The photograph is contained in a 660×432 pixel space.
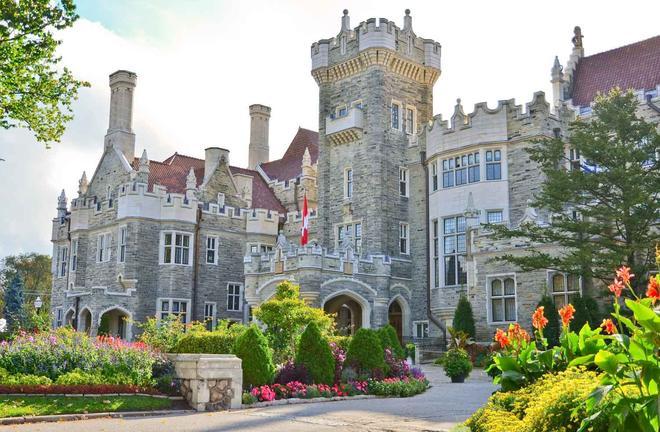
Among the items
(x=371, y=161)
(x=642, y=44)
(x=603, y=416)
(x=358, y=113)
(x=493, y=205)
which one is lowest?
(x=603, y=416)

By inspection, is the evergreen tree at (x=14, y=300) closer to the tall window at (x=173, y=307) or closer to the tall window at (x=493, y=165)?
the tall window at (x=173, y=307)

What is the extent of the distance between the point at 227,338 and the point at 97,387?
12.7 ft

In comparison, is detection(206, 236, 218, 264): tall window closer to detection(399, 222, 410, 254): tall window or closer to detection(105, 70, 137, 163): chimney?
detection(105, 70, 137, 163): chimney

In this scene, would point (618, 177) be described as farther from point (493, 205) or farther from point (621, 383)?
point (621, 383)

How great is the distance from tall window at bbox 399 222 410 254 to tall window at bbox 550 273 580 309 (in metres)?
9.13

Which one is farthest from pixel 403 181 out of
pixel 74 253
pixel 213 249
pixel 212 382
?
pixel 212 382

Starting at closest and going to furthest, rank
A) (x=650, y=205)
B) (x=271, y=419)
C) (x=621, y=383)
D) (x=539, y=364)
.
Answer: (x=621, y=383) < (x=539, y=364) < (x=271, y=419) < (x=650, y=205)

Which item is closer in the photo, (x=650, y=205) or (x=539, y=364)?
(x=539, y=364)

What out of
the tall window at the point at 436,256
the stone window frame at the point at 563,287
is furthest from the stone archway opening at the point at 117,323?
the stone window frame at the point at 563,287

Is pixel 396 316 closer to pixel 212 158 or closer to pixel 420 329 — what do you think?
pixel 420 329

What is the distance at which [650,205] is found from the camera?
1936 cm

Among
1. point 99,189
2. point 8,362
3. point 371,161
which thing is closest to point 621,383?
point 8,362

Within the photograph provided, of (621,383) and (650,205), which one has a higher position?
(650,205)

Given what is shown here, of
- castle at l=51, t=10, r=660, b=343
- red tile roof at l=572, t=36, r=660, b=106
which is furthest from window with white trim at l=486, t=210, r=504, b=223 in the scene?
red tile roof at l=572, t=36, r=660, b=106
